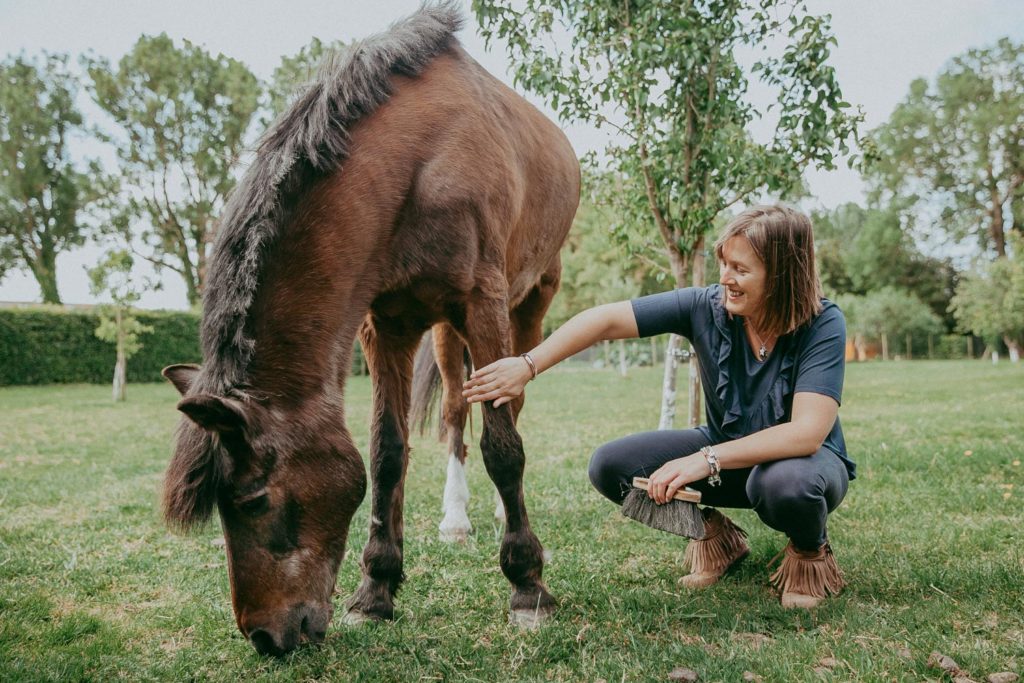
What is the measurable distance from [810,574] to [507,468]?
134 cm

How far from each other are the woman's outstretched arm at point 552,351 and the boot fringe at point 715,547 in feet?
3.30

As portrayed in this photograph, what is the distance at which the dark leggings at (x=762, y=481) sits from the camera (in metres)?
2.64

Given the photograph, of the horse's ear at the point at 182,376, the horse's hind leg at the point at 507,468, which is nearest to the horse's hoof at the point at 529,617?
the horse's hind leg at the point at 507,468

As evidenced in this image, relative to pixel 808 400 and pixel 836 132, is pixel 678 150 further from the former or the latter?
pixel 808 400

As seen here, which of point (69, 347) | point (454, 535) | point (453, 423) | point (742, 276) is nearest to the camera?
point (742, 276)

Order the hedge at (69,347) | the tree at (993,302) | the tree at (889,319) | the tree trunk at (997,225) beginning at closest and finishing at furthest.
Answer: the hedge at (69,347), the tree at (993,302), the tree trunk at (997,225), the tree at (889,319)

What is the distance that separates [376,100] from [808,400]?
2.07 m

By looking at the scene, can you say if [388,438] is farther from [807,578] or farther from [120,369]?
[120,369]

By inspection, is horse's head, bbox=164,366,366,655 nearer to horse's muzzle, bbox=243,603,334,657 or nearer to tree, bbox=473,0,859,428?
horse's muzzle, bbox=243,603,334,657

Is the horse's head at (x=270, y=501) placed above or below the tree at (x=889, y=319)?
below

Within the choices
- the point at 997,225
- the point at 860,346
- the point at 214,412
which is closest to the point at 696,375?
the point at 214,412

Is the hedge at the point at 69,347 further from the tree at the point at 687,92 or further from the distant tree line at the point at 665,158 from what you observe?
the tree at the point at 687,92

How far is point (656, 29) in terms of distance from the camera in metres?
5.03

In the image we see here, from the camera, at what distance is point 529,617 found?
2.70 metres
